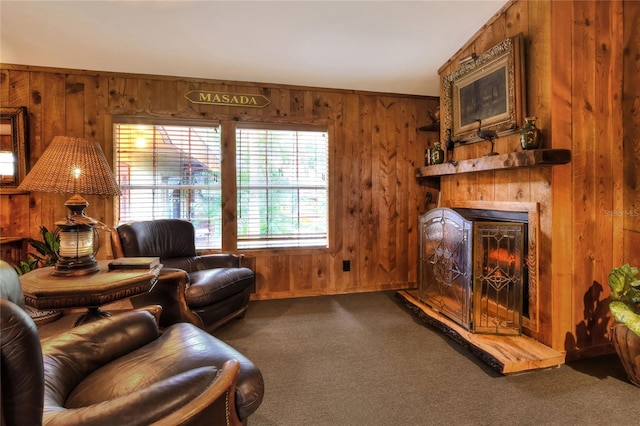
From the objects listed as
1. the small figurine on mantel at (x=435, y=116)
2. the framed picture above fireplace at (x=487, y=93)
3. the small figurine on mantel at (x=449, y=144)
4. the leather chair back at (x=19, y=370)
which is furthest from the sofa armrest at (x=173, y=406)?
the small figurine on mantel at (x=435, y=116)

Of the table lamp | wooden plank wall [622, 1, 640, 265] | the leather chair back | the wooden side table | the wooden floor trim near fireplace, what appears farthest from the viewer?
wooden plank wall [622, 1, 640, 265]

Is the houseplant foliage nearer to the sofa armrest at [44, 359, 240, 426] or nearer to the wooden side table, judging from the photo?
the wooden side table

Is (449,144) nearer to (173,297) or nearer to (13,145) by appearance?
(173,297)

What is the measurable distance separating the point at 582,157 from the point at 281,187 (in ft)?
8.72

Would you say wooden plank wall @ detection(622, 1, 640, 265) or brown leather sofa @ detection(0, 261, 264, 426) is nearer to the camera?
brown leather sofa @ detection(0, 261, 264, 426)

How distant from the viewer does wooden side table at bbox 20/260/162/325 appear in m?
1.57

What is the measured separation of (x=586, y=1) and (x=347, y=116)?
2.16m

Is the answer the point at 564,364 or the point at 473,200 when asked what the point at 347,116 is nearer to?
the point at 473,200

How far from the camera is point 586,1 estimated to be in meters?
2.12

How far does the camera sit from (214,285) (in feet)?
8.00

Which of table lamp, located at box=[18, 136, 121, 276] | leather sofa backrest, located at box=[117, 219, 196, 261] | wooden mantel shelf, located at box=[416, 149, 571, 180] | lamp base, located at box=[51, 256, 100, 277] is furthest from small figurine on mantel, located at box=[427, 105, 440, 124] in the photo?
lamp base, located at box=[51, 256, 100, 277]

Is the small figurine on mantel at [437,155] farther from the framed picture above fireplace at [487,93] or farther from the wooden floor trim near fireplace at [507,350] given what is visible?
the wooden floor trim near fireplace at [507,350]

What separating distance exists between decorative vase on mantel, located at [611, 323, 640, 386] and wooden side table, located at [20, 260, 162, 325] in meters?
2.85

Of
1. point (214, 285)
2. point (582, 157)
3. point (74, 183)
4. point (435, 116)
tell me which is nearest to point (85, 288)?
point (74, 183)
